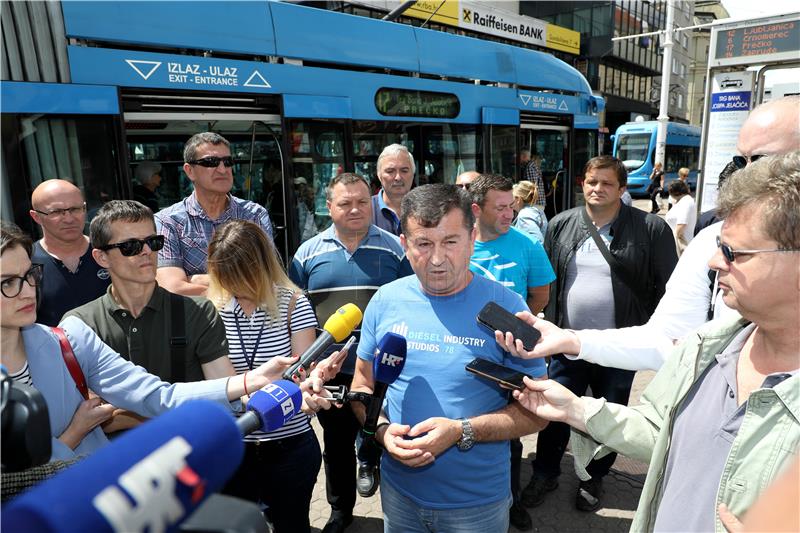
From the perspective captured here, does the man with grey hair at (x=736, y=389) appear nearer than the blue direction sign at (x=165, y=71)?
Yes

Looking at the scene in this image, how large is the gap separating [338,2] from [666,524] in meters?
9.85

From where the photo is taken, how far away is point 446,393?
2.05 metres

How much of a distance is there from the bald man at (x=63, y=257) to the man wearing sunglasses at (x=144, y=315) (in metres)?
1.07

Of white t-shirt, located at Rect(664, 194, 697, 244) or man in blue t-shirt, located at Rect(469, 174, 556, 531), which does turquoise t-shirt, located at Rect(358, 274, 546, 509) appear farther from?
white t-shirt, located at Rect(664, 194, 697, 244)

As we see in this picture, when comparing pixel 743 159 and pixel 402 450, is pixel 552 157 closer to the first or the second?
pixel 743 159

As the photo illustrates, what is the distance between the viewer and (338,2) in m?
9.38

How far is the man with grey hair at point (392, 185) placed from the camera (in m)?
4.58

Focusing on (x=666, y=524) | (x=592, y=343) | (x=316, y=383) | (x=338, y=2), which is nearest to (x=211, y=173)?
(x=316, y=383)

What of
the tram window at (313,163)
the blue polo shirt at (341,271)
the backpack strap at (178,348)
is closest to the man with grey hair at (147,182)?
the tram window at (313,163)

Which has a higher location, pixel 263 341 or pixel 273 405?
pixel 273 405

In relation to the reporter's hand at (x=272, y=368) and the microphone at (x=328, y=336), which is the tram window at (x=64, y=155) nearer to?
the reporter's hand at (x=272, y=368)

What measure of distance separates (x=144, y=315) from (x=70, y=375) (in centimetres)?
42

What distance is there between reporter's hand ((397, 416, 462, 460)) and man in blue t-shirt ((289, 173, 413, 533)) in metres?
1.39

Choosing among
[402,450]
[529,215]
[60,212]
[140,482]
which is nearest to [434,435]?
[402,450]
